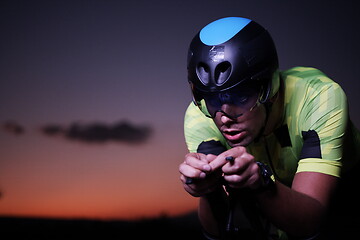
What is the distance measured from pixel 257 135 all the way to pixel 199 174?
0.61m

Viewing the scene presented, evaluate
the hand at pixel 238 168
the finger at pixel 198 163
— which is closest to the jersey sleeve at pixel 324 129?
the hand at pixel 238 168

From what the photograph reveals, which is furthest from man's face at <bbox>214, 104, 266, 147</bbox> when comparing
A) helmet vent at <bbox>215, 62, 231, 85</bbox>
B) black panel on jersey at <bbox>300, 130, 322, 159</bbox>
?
black panel on jersey at <bbox>300, 130, 322, 159</bbox>

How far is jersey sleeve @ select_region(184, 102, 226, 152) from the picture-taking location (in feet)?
7.11

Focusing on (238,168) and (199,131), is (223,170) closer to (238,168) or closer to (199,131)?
(238,168)

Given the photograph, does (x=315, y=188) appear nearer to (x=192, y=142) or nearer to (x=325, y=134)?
(x=325, y=134)

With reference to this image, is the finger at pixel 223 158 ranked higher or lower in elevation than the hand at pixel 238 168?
higher

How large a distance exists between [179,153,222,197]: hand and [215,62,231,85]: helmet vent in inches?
17.3

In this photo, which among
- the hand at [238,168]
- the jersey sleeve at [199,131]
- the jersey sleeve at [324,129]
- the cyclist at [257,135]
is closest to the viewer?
the hand at [238,168]

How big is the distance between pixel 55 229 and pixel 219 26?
309 cm

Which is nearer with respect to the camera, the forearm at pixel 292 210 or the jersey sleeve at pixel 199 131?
the forearm at pixel 292 210

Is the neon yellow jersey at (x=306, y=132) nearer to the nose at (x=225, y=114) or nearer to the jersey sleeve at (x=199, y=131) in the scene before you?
the jersey sleeve at (x=199, y=131)

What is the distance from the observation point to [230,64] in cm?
177

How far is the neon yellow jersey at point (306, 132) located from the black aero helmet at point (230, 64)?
178mm

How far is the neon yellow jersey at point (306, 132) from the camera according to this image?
1796 millimetres
